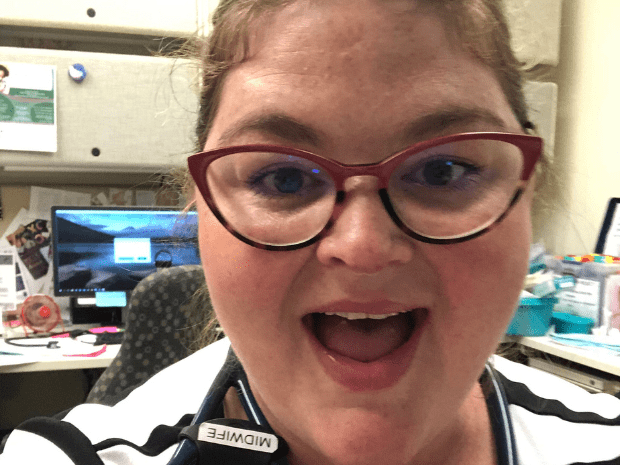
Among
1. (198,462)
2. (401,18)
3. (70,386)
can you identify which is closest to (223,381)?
(198,462)

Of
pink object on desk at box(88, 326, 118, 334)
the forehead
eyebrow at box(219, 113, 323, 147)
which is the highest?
the forehead

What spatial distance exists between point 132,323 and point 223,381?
78 cm

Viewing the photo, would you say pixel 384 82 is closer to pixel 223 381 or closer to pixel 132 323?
pixel 223 381

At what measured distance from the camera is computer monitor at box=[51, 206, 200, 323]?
6.48 feet

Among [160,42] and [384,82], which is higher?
[160,42]

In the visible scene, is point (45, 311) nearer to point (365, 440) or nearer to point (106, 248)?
point (106, 248)

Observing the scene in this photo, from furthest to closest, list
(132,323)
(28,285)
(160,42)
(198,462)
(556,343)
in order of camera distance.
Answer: (28,285) → (160,42) → (556,343) → (132,323) → (198,462)

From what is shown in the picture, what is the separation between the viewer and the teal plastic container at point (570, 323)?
5.33 ft

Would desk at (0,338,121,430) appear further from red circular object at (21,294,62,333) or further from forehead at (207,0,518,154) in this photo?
forehead at (207,0,518,154)

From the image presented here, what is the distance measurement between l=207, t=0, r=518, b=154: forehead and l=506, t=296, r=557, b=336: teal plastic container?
1286 mm

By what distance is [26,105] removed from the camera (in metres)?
1.67

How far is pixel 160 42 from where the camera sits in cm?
183

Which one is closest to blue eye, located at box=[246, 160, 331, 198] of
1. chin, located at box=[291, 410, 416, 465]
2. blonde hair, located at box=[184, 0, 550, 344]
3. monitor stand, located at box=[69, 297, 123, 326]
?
blonde hair, located at box=[184, 0, 550, 344]

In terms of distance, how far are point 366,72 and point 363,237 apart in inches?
5.8
